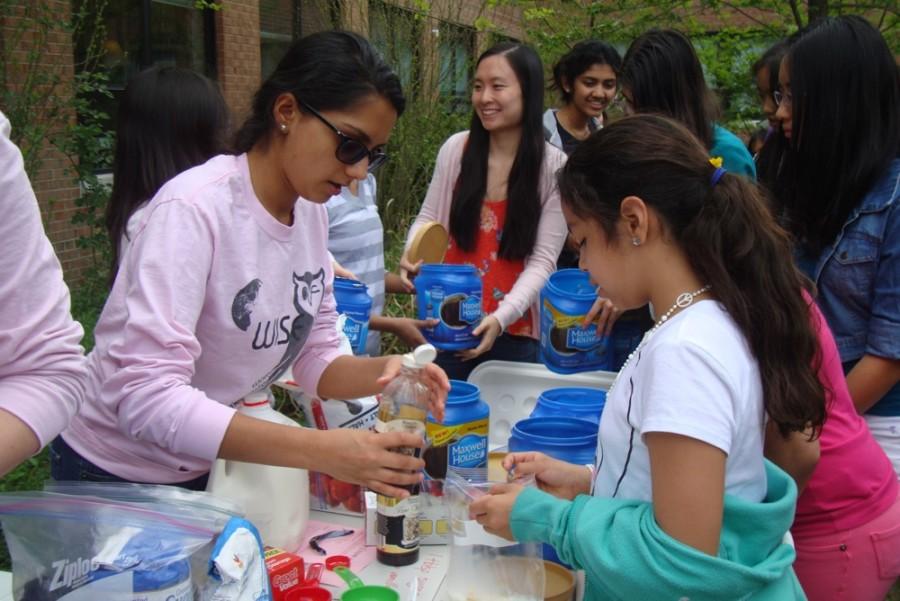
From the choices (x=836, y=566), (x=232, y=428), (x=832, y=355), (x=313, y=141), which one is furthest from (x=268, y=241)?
(x=836, y=566)

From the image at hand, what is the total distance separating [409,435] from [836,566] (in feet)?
3.73

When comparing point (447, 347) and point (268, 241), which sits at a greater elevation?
point (268, 241)

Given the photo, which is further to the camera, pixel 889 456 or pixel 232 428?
pixel 889 456

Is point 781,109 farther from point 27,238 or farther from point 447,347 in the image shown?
point 27,238

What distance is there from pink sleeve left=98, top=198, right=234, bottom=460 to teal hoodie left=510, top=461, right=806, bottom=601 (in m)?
0.64

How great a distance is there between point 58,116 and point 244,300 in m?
5.40

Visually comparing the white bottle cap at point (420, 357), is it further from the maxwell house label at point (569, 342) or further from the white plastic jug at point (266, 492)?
the maxwell house label at point (569, 342)

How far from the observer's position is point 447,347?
309cm

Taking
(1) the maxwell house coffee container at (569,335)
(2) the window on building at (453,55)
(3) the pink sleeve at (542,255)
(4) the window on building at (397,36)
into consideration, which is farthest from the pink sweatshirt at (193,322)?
(2) the window on building at (453,55)

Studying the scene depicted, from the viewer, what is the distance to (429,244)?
3.47 metres

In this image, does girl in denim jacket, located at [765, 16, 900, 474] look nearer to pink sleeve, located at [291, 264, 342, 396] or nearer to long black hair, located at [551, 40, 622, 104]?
pink sleeve, located at [291, 264, 342, 396]

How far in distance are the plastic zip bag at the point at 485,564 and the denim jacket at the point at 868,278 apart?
1.20m

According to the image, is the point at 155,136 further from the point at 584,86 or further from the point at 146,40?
the point at 146,40

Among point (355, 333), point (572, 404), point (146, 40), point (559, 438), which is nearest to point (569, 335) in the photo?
point (572, 404)
